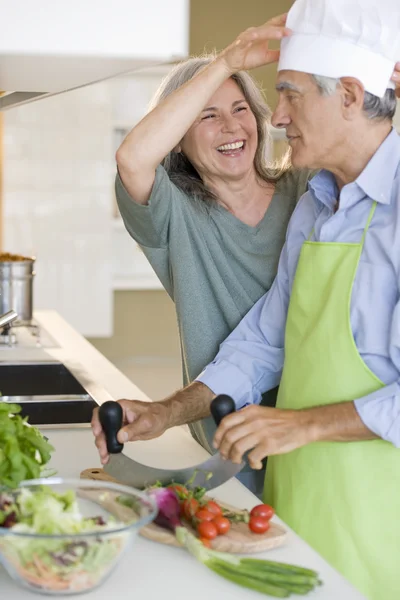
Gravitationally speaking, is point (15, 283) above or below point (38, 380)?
above

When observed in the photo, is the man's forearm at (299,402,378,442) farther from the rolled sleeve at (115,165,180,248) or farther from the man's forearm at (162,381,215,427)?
the rolled sleeve at (115,165,180,248)

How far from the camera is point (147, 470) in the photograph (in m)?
1.58

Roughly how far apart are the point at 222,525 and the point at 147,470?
254 millimetres

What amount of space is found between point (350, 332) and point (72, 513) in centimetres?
64

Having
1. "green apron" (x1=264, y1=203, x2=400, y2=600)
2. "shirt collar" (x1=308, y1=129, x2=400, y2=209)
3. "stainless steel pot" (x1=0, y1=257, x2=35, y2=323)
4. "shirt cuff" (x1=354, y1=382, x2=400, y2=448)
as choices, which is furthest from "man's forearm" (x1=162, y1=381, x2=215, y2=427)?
"stainless steel pot" (x1=0, y1=257, x2=35, y2=323)

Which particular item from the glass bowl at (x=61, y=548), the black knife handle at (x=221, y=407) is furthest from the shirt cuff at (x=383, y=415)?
the glass bowl at (x=61, y=548)

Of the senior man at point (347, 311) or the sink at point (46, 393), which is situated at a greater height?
the senior man at point (347, 311)

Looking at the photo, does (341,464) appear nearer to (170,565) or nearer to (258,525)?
(258,525)

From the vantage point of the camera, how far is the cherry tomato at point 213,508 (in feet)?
4.56

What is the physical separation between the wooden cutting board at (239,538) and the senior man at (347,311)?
0.49 feet

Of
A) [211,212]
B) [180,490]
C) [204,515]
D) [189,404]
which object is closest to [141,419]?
[189,404]

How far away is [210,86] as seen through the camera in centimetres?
187

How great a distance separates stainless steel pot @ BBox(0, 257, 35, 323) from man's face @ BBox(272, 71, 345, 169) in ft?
6.15

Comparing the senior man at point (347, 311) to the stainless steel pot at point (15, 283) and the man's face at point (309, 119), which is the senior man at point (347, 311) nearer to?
the man's face at point (309, 119)
